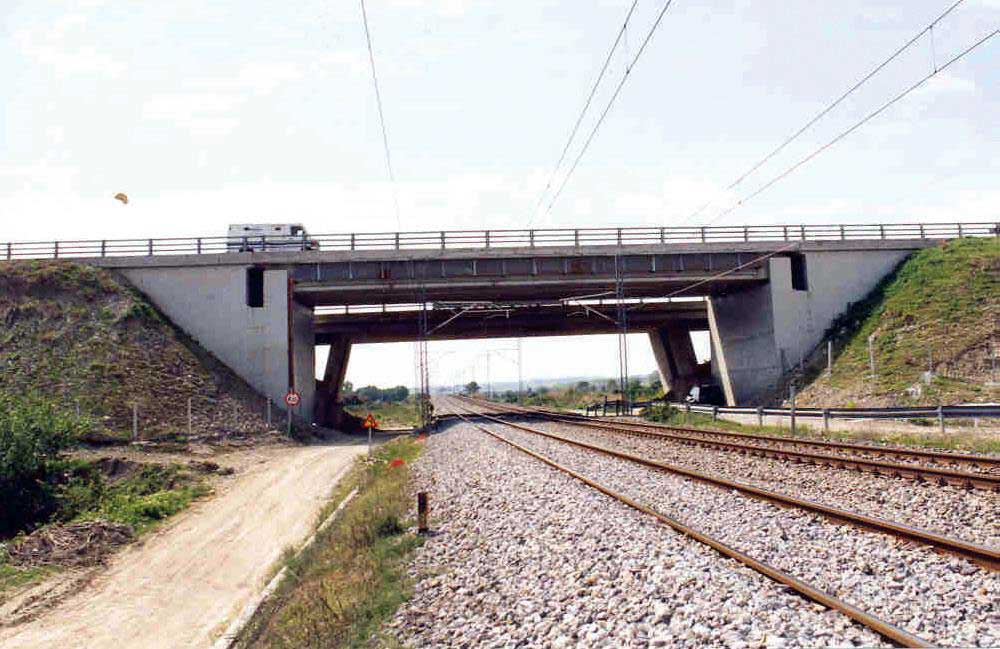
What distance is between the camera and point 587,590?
27.2ft

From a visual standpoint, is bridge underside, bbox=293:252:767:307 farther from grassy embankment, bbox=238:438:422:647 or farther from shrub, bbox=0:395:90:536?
grassy embankment, bbox=238:438:422:647

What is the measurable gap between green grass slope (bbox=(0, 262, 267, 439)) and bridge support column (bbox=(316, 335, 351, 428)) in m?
14.6

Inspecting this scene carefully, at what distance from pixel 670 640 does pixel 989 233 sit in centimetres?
4803

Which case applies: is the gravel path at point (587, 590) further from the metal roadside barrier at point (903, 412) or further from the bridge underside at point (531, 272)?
the bridge underside at point (531, 272)

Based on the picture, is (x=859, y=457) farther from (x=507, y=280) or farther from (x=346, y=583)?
(x=507, y=280)

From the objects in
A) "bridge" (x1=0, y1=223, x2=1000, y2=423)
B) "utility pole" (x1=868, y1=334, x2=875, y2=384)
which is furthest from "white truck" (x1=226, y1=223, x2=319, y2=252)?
"utility pole" (x1=868, y1=334, x2=875, y2=384)

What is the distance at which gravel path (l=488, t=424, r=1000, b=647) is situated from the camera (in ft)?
21.8

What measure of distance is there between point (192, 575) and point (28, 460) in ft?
32.7

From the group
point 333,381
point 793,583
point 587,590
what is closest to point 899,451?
point 793,583

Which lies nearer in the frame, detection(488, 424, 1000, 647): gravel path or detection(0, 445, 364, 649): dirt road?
detection(488, 424, 1000, 647): gravel path

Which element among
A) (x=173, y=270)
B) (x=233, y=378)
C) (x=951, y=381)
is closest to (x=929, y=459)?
(x=951, y=381)

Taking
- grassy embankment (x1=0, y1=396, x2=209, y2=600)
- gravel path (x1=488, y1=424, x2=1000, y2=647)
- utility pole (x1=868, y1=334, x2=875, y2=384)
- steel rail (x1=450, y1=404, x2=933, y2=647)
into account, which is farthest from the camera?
utility pole (x1=868, y1=334, x2=875, y2=384)

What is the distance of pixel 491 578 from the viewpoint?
31.3ft

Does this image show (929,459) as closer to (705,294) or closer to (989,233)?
(705,294)
